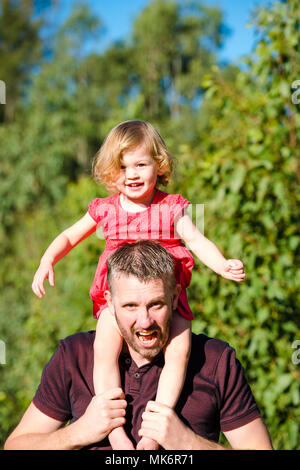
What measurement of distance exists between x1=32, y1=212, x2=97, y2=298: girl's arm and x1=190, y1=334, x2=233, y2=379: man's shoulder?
0.59m

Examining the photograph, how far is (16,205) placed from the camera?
1473 centimetres

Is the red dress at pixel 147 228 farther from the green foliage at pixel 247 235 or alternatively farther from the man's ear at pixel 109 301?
the green foliage at pixel 247 235

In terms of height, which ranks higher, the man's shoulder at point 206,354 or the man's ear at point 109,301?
the man's ear at point 109,301

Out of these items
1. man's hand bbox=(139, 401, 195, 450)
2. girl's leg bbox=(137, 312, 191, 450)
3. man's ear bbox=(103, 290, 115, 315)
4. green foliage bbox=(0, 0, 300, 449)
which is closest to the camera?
man's hand bbox=(139, 401, 195, 450)

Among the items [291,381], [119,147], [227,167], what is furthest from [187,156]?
[119,147]

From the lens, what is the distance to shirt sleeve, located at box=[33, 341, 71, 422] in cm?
188

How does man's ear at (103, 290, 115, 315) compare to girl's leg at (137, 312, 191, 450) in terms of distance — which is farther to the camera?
man's ear at (103, 290, 115, 315)

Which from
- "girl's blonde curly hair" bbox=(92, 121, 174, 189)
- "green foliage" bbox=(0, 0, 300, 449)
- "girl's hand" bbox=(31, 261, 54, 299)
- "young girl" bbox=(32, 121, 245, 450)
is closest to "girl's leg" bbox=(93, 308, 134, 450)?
"young girl" bbox=(32, 121, 245, 450)

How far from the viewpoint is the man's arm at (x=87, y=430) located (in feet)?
5.45

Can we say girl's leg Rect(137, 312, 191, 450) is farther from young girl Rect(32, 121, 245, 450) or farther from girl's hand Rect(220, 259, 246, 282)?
→ girl's hand Rect(220, 259, 246, 282)

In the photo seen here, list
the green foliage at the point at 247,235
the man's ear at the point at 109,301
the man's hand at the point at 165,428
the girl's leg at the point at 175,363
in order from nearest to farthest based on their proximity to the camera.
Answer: the man's hand at the point at 165,428 → the girl's leg at the point at 175,363 → the man's ear at the point at 109,301 → the green foliage at the point at 247,235

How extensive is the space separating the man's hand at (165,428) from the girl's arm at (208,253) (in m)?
0.49

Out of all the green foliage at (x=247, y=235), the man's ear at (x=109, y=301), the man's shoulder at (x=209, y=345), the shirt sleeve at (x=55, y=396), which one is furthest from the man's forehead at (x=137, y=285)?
the green foliage at (x=247, y=235)
